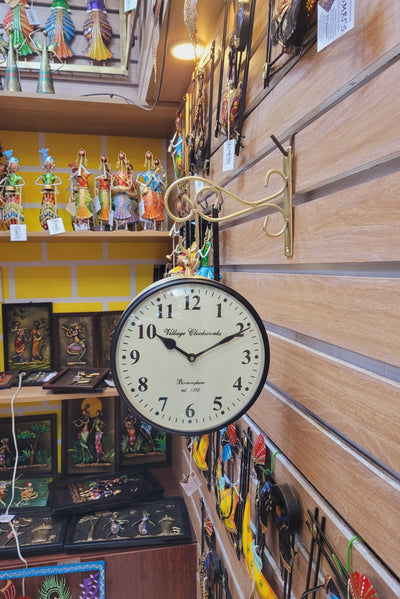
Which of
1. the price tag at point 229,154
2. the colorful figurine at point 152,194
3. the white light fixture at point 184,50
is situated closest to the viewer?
the price tag at point 229,154

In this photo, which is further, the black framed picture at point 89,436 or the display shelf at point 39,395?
the black framed picture at point 89,436

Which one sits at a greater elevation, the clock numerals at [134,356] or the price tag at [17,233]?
the price tag at [17,233]

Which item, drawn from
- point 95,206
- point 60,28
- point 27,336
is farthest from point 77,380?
point 60,28

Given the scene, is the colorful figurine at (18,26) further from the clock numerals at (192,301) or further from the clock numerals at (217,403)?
the clock numerals at (217,403)

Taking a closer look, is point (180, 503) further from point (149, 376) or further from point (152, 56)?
point (152, 56)

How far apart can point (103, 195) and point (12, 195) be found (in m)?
0.40

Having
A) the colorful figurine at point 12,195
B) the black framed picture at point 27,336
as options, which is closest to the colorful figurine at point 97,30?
the colorful figurine at point 12,195

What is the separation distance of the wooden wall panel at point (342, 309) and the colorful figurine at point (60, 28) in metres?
1.74

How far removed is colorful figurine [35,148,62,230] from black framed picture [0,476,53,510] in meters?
1.20

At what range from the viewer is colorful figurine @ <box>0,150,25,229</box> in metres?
1.89

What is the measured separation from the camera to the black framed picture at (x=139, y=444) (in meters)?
2.16

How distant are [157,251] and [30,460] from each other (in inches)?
48.3

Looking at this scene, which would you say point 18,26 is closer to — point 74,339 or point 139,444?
point 74,339

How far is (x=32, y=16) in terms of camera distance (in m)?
1.95
